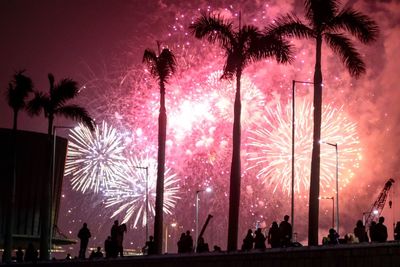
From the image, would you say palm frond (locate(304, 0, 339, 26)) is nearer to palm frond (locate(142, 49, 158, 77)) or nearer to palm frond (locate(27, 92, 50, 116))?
palm frond (locate(142, 49, 158, 77))

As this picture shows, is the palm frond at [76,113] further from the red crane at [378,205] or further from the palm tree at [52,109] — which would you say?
the red crane at [378,205]

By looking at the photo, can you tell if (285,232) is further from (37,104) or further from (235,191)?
(37,104)

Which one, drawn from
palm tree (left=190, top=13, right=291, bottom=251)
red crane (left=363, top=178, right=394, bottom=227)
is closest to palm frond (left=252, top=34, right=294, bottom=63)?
palm tree (left=190, top=13, right=291, bottom=251)

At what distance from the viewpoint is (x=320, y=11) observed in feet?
148

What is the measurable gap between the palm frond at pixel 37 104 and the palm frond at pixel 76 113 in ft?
2.81

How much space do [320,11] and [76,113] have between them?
800 inches

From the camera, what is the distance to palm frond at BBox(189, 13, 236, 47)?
47.8 metres

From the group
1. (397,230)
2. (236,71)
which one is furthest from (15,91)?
(397,230)

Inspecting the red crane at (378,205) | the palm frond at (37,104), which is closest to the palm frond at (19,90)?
the palm frond at (37,104)

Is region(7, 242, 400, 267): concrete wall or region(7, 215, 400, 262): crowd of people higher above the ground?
region(7, 215, 400, 262): crowd of people

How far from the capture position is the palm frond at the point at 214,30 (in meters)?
47.8

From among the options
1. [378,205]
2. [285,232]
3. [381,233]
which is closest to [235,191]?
[285,232]

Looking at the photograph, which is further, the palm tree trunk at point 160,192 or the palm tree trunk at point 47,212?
the palm tree trunk at point 47,212

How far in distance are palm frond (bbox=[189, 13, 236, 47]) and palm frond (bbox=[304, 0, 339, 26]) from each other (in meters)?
4.29
